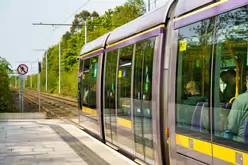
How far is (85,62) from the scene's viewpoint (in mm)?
17094

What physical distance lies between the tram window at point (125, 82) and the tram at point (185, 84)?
0.9 inches

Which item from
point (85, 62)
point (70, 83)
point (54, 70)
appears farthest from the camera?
point (54, 70)

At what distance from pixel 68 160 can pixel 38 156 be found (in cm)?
103

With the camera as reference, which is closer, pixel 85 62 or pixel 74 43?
pixel 85 62

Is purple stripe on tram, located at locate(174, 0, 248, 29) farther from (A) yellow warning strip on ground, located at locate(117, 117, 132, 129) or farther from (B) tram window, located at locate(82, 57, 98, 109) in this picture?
(B) tram window, located at locate(82, 57, 98, 109)

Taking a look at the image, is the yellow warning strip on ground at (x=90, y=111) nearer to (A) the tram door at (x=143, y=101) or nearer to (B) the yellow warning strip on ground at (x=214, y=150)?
(A) the tram door at (x=143, y=101)

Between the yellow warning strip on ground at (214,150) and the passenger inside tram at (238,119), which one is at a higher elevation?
the passenger inside tram at (238,119)

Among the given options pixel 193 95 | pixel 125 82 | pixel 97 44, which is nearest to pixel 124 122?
pixel 125 82

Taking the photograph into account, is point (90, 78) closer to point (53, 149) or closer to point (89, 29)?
point (53, 149)

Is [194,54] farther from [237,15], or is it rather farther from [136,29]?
[136,29]

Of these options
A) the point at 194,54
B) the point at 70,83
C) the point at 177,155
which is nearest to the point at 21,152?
the point at 177,155

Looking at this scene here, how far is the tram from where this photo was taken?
5.70m

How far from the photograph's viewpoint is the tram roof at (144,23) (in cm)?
842

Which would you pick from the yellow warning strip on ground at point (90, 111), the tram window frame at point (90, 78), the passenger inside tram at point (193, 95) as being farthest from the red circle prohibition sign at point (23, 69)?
the passenger inside tram at point (193, 95)
